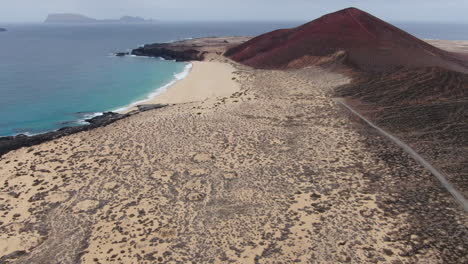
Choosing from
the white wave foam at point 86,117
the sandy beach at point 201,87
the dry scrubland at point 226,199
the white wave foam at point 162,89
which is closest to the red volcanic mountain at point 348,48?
the sandy beach at point 201,87

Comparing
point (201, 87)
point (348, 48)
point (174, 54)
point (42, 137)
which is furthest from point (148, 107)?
point (174, 54)

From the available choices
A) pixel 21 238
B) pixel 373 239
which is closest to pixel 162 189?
pixel 21 238

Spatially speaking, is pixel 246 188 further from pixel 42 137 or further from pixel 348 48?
pixel 348 48

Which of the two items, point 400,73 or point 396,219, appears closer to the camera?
point 396,219

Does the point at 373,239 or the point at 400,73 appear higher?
the point at 400,73

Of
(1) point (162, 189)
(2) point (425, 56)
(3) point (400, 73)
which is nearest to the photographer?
(1) point (162, 189)

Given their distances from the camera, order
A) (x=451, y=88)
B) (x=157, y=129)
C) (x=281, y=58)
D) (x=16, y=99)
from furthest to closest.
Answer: (x=281, y=58) < (x=16, y=99) < (x=451, y=88) < (x=157, y=129)

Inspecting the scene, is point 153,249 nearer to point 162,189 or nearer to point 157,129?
point 162,189

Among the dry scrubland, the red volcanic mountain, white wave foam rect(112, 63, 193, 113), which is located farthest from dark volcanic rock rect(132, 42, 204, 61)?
the dry scrubland
